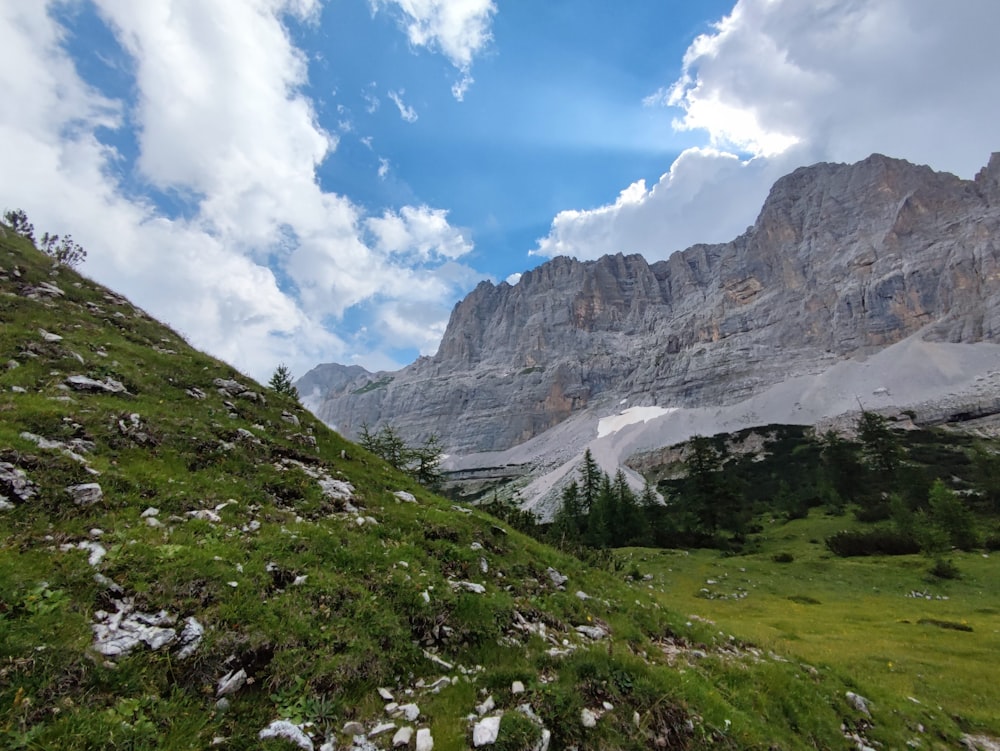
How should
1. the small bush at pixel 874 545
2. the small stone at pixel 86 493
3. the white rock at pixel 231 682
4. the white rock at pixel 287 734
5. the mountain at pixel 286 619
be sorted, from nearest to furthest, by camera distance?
1. the white rock at pixel 287 734
2. the mountain at pixel 286 619
3. the white rock at pixel 231 682
4. the small stone at pixel 86 493
5. the small bush at pixel 874 545

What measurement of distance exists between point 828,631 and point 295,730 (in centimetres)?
2962

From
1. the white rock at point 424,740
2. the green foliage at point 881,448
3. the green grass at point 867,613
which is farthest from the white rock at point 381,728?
the green foliage at point 881,448

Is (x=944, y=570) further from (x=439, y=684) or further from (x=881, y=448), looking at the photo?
(x=881, y=448)

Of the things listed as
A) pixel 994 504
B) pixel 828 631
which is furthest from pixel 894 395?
pixel 828 631

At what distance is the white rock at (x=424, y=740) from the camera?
6909 millimetres

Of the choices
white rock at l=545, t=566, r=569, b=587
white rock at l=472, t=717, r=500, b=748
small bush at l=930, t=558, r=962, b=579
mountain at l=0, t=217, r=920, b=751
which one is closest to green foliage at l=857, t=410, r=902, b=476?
small bush at l=930, t=558, r=962, b=579

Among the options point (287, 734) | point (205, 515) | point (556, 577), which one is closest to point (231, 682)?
point (287, 734)

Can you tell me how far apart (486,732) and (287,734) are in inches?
113

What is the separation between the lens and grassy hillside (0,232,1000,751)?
6758 millimetres

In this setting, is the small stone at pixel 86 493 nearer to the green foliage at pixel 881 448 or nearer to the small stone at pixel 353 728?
the small stone at pixel 353 728

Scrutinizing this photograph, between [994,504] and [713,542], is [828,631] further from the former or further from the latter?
[994,504]

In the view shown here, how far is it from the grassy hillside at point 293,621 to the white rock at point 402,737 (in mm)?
55

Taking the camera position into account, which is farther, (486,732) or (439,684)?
(439,684)

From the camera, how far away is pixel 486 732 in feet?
24.0
